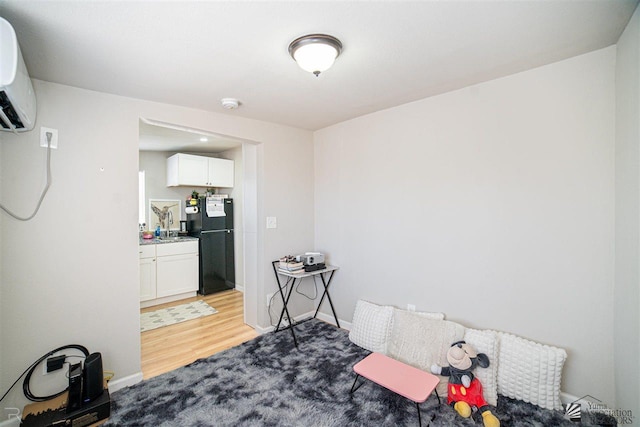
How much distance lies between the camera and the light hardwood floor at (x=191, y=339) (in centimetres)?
266

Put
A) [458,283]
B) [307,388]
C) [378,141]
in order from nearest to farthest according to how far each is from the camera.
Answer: [307,388]
[458,283]
[378,141]

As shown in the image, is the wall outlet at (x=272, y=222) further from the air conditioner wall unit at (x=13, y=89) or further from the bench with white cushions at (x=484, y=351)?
the air conditioner wall unit at (x=13, y=89)

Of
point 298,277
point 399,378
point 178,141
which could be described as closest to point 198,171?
point 178,141

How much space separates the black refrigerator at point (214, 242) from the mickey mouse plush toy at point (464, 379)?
3.66 m

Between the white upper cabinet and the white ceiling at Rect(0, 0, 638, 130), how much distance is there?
2.23 meters

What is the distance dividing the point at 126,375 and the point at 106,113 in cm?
215

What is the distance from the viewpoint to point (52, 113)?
80.4 inches

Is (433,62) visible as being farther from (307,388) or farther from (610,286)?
(307,388)

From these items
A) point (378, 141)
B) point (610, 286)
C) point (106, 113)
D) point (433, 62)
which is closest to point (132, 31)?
point (106, 113)

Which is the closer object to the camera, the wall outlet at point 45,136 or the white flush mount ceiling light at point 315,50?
the white flush mount ceiling light at point 315,50

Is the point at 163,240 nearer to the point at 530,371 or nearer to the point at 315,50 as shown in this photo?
the point at 315,50

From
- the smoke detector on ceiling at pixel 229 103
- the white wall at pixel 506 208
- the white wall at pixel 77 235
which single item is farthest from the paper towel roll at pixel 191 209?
the white wall at pixel 506 208

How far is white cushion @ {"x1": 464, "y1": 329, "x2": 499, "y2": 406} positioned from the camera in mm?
1969

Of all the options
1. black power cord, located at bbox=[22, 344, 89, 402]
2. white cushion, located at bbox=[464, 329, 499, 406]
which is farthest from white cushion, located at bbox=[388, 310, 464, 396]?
black power cord, located at bbox=[22, 344, 89, 402]
